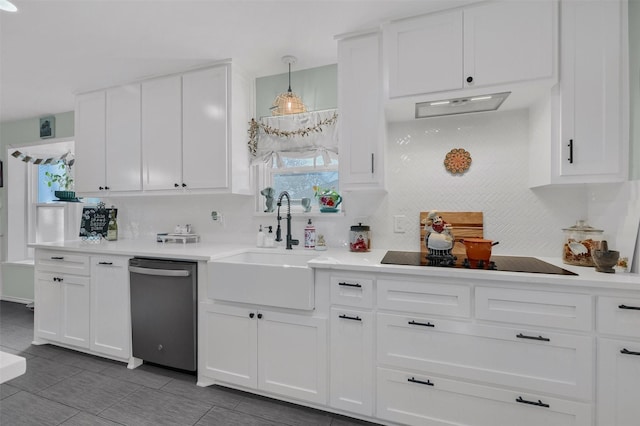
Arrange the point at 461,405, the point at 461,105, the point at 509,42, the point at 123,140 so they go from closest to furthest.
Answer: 1. the point at 461,405
2. the point at 509,42
3. the point at 461,105
4. the point at 123,140

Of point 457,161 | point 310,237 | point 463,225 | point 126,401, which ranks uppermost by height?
point 457,161

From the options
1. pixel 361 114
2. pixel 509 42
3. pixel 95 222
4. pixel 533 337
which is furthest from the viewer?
pixel 95 222

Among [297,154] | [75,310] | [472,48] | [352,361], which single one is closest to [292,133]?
[297,154]

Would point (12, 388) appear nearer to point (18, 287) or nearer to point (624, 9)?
point (18, 287)

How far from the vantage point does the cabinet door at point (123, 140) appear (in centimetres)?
283

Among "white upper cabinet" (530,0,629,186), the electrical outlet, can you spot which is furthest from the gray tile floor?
"white upper cabinet" (530,0,629,186)

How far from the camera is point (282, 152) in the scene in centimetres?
265

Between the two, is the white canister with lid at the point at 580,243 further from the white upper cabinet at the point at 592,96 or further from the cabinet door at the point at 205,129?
the cabinet door at the point at 205,129

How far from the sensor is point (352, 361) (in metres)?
1.79

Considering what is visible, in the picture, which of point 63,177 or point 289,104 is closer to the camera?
point 289,104

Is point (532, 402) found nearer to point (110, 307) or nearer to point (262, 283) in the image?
point (262, 283)

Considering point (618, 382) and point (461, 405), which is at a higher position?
point (618, 382)

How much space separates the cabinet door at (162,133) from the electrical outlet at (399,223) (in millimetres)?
1881

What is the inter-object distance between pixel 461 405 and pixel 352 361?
608 millimetres
